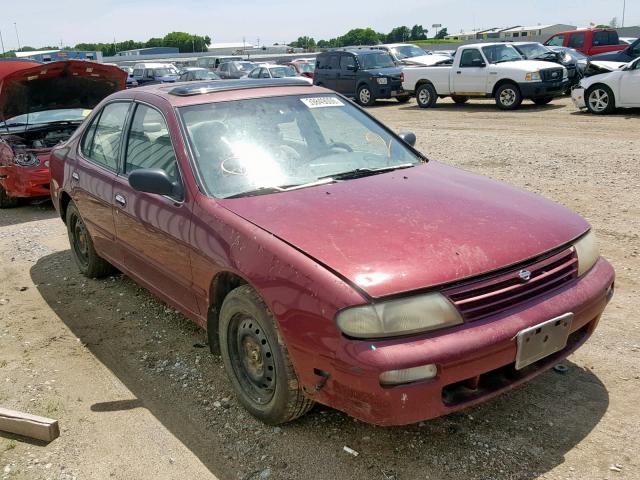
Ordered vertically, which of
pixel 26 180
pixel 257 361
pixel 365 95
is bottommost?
pixel 257 361

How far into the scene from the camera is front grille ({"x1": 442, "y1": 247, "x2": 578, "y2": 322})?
2547 millimetres

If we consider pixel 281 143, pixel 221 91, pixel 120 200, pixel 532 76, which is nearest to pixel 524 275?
pixel 281 143

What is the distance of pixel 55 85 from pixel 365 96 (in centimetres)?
1282

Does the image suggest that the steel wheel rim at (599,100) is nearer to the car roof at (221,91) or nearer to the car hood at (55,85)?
the car hood at (55,85)

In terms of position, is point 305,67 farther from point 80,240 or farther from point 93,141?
point 93,141

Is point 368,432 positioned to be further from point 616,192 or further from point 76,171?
point 616,192

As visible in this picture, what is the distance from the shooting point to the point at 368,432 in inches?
119

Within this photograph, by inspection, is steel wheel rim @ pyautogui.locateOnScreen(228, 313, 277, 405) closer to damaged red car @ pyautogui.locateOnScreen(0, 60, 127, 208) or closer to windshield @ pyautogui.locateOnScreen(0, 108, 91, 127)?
damaged red car @ pyautogui.locateOnScreen(0, 60, 127, 208)

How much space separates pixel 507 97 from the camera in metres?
15.7

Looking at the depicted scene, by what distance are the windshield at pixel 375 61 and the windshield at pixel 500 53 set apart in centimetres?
413

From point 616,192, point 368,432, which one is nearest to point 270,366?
point 368,432

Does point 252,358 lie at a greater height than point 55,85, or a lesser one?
lesser

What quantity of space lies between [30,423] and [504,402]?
247cm

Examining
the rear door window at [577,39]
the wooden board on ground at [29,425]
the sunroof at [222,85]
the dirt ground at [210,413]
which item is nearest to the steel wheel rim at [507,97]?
the rear door window at [577,39]
